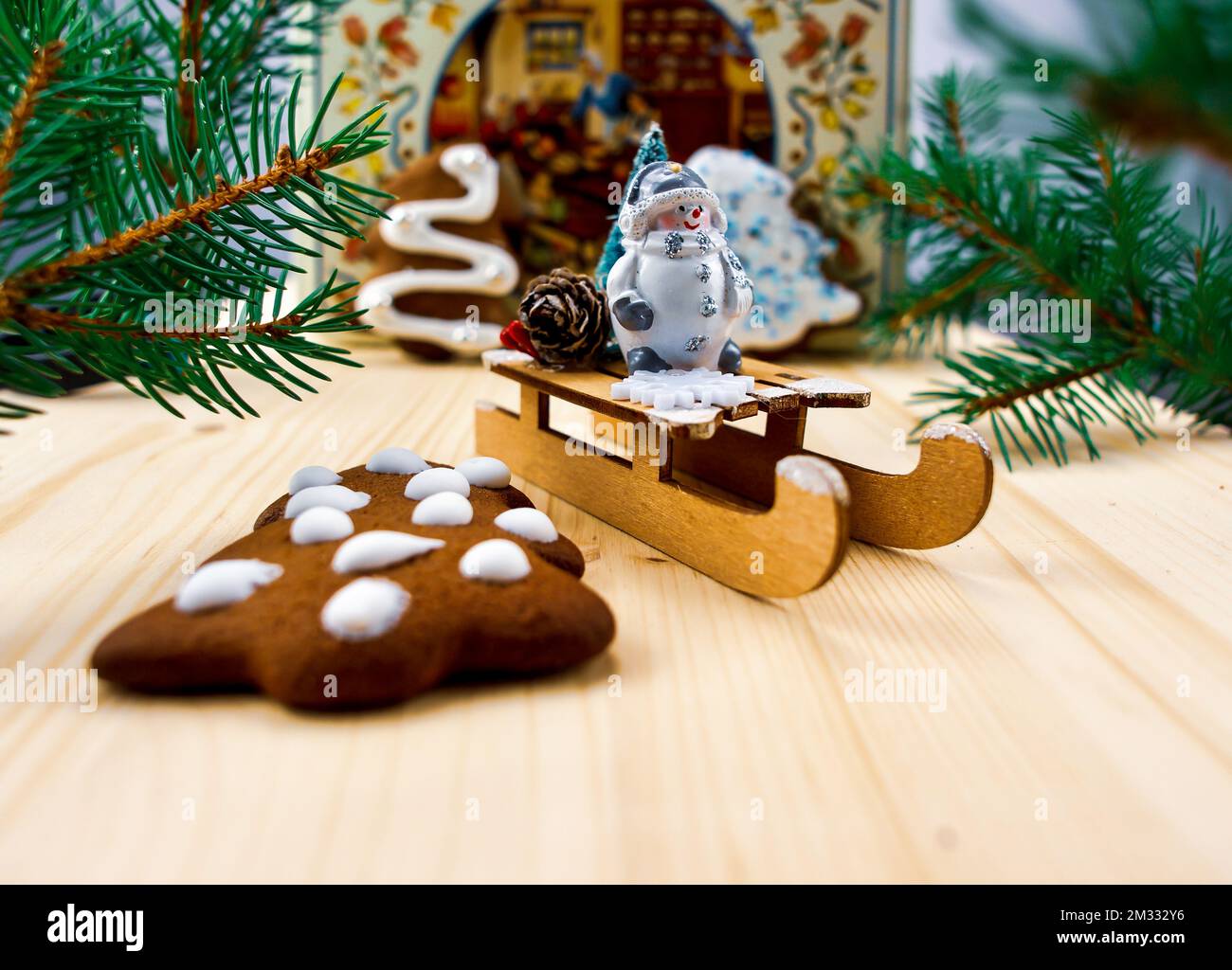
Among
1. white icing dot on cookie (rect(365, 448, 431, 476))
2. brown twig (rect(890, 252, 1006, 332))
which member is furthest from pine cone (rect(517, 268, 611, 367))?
brown twig (rect(890, 252, 1006, 332))

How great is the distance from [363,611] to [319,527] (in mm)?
112

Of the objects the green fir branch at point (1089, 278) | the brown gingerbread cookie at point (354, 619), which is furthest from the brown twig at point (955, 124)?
the brown gingerbread cookie at point (354, 619)

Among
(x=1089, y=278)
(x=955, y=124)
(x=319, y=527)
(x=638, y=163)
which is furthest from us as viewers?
(x=955, y=124)

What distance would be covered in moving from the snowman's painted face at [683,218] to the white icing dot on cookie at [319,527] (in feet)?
1.01

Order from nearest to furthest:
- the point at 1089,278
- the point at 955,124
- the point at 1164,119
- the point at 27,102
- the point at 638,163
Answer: the point at 1164,119, the point at 27,102, the point at 638,163, the point at 1089,278, the point at 955,124

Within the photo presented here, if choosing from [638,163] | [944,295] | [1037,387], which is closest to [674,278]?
[638,163]

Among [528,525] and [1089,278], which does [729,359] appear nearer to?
[528,525]

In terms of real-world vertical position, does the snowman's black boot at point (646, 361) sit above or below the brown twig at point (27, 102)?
below

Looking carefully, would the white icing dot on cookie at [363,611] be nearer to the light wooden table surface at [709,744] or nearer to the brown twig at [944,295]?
the light wooden table surface at [709,744]

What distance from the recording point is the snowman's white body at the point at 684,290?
2.41ft

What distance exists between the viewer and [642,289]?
2.44 ft

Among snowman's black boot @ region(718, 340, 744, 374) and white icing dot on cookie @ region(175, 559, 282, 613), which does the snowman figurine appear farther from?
white icing dot on cookie @ region(175, 559, 282, 613)

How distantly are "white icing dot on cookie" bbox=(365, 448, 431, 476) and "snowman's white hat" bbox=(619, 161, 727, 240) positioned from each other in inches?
8.5

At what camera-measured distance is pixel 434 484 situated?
668mm
